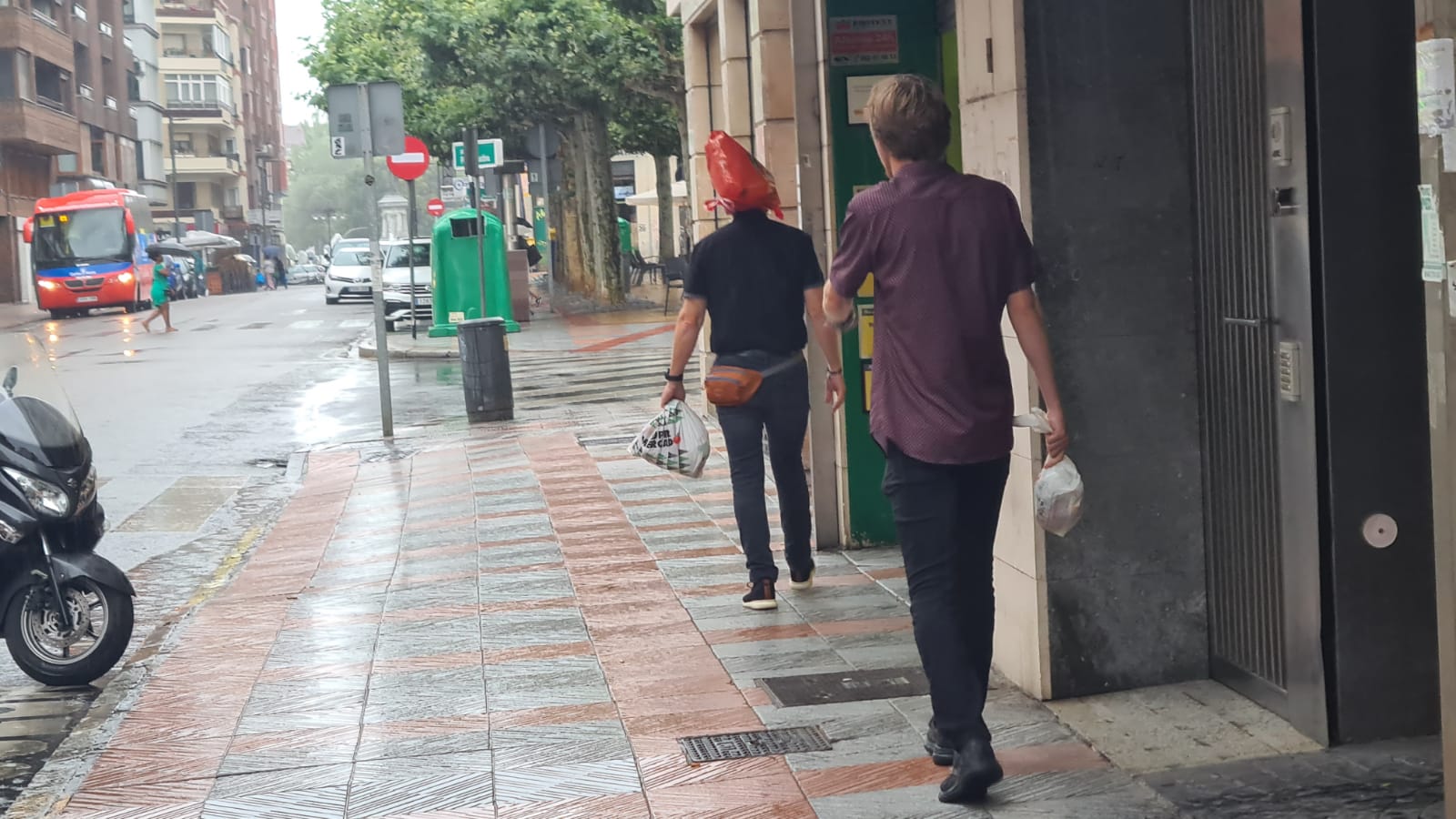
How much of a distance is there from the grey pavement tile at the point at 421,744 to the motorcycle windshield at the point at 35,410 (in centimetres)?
207

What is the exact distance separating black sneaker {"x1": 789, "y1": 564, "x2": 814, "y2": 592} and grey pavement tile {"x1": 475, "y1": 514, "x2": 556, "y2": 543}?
219 centimetres

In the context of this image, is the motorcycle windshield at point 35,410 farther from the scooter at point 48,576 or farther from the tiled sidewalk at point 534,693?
the tiled sidewalk at point 534,693

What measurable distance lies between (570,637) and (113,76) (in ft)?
258

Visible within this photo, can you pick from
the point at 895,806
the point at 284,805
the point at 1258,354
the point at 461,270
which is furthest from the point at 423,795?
the point at 461,270

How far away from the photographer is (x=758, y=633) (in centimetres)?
653

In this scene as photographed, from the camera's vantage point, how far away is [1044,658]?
5.26m

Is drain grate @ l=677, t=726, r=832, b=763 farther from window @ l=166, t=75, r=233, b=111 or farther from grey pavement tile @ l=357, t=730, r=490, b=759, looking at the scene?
window @ l=166, t=75, r=233, b=111

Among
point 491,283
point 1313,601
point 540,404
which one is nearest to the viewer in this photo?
point 1313,601

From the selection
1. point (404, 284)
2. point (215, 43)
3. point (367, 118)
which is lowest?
point (404, 284)

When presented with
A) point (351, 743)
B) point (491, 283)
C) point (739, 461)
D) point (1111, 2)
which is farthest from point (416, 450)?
point (491, 283)

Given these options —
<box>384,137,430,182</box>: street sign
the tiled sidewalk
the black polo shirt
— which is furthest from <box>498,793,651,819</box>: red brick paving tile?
<box>384,137,430,182</box>: street sign

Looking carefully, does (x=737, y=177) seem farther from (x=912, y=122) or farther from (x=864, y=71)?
(x=912, y=122)

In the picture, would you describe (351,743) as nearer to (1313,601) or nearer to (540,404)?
(1313,601)

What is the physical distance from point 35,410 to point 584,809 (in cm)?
333
